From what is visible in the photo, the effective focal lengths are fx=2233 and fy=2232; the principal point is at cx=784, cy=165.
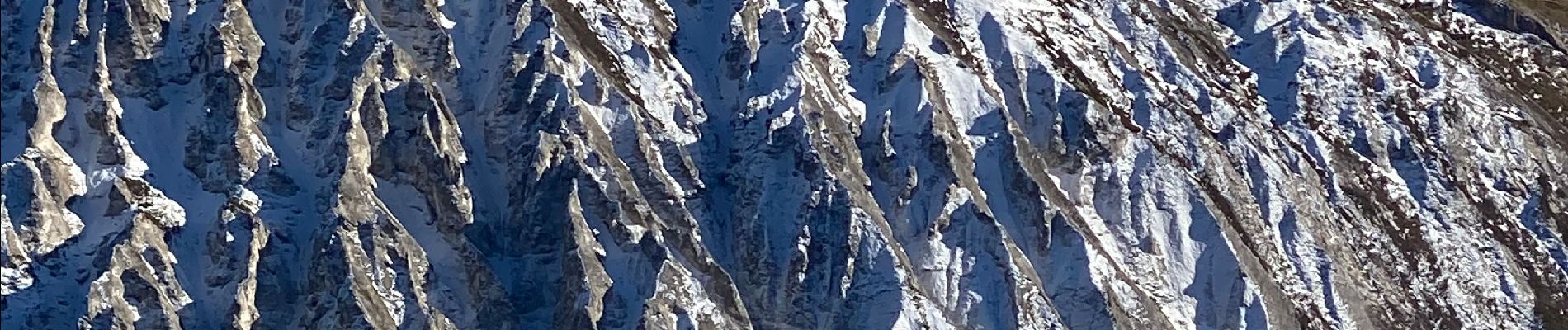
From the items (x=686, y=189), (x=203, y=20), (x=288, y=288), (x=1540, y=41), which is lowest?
(x=288, y=288)

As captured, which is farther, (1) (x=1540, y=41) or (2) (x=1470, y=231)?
(1) (x=1540, y=41)

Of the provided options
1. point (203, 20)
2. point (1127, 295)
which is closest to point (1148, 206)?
point (1127, 295)

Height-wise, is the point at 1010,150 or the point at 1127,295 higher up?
the point at 1010,150

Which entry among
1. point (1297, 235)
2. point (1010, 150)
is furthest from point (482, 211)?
point (1297, 235)

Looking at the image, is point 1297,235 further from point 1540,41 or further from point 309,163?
point 309,163

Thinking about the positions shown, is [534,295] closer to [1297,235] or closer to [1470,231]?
[1297,235]

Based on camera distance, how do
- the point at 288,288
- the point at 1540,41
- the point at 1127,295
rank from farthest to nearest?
the point at 1540,41, the point at 1127,295, the point at 288,288

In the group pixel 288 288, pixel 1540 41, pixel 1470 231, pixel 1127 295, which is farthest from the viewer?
pixel 1540 41
